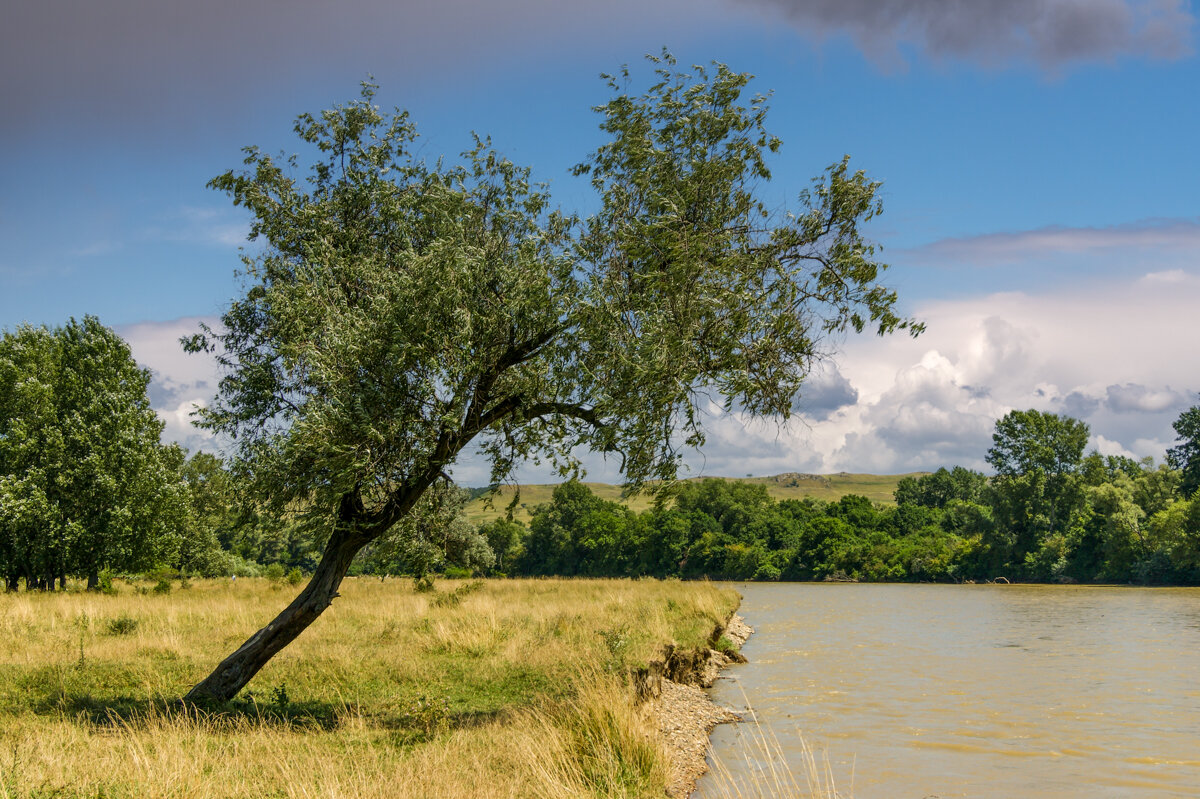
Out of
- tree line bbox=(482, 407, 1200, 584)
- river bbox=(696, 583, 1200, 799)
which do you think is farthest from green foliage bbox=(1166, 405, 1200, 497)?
river bbox=(696, 583, 1200, 799)

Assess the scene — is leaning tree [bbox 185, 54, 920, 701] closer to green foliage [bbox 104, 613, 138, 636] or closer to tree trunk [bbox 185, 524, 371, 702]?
tree trunk [bbox 185, 524, 371, 702]

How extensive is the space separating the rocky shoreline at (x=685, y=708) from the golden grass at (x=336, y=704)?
26.1 inches

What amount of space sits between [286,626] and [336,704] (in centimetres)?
174

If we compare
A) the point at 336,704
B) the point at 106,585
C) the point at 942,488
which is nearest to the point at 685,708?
the point at 336,704

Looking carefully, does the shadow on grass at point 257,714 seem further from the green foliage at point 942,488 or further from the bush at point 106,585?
the green foliage at point 942,488

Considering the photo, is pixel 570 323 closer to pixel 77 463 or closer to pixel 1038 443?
pixel 77 463

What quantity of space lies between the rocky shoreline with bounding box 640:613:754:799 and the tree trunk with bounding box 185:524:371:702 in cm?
496

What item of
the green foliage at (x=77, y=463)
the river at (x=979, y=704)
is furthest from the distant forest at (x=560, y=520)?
the river at (x=979, y=704)

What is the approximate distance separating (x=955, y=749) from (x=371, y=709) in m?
9.52

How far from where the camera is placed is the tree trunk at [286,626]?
12.3 metres

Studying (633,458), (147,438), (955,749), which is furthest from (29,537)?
(955,749)

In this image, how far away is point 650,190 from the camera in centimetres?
1073

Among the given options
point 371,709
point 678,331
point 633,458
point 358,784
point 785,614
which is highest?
point 678,331

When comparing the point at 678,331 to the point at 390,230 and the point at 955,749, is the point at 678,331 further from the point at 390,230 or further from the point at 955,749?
the point at 955,749
